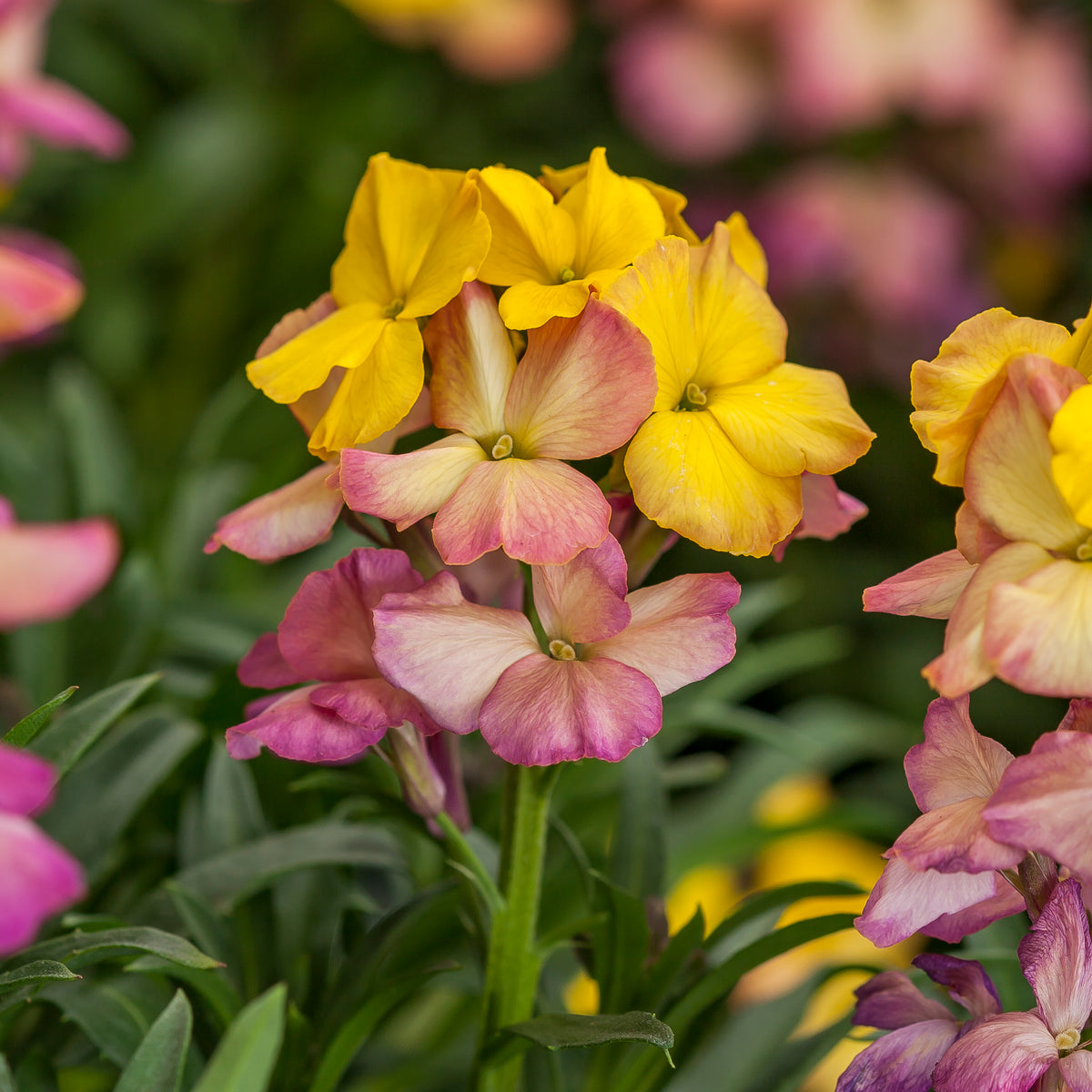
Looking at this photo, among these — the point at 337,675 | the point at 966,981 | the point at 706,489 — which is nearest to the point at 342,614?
the point at 337,675

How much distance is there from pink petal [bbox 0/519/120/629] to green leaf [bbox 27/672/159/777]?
0.20 metres

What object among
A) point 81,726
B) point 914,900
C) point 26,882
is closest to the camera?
point 26,882

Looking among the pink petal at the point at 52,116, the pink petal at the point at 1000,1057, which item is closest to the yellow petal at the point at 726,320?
the pink petal at the point at 1000,1057

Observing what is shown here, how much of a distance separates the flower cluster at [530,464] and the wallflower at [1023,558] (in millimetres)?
55

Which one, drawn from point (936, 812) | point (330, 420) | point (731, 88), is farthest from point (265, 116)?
point (936, 812)

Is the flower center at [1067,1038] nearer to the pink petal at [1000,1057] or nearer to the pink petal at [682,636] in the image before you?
the pink petal at [1000,1057]

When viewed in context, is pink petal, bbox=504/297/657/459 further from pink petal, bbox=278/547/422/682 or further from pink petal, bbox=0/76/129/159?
pink petal, bbox=0/76/129/159

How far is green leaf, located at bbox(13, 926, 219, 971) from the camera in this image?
37cm

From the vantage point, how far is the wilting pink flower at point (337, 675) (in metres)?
0.35

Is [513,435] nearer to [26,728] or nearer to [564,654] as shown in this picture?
[564,654]

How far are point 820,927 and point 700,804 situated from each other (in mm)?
462

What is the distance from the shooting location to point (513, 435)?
Answer: 0.38 meters

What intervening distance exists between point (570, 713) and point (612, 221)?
0.54 feet

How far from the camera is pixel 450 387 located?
0.37 metres
